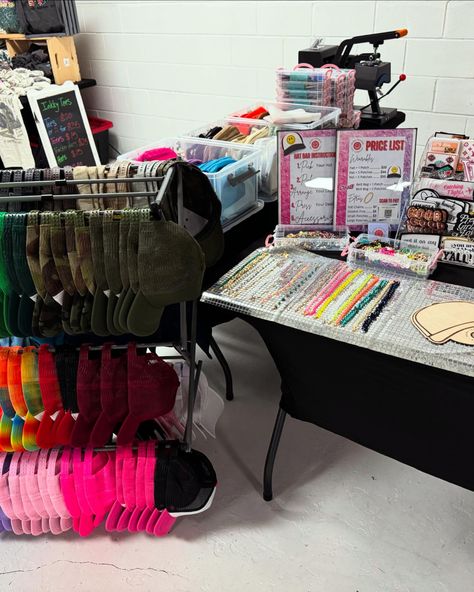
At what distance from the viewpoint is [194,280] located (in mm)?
1210

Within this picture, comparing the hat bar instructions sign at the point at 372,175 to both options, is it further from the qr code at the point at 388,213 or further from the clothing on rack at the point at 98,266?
the clothing on rack at the point at 98,266

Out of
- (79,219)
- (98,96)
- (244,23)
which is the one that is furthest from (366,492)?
(98,96)

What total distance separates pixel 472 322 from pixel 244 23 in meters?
2.42

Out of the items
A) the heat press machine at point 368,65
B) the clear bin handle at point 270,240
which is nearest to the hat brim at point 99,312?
the clear bin handle at point 270,240

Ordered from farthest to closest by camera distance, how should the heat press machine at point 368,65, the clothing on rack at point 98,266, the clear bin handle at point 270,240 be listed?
the heat press machine at point 368,65 < the clear bin handle at point 270,240 < the clothing on rack at point 98,266

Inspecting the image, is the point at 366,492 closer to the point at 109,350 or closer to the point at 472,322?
the point at 472,322

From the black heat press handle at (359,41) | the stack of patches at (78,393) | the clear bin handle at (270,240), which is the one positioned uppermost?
the black heat press handle at (359,41)

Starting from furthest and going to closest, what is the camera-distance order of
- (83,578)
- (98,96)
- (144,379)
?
(98,96), (83,578), (144,379)

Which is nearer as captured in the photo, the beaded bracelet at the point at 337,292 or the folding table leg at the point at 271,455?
the beaded bracelet at the point at 337,292

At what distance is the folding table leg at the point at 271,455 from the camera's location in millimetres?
1676

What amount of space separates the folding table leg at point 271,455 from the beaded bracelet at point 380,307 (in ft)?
1.63

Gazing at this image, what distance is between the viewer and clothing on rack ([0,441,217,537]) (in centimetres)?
154

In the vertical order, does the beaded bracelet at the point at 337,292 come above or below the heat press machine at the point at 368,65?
below

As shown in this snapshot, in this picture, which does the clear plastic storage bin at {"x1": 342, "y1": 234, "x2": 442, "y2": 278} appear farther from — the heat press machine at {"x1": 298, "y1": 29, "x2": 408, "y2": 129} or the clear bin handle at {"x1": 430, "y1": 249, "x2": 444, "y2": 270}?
the heat press machine at {"x1": 298, "y1": 29, "x2": 408, "y2": 129}
